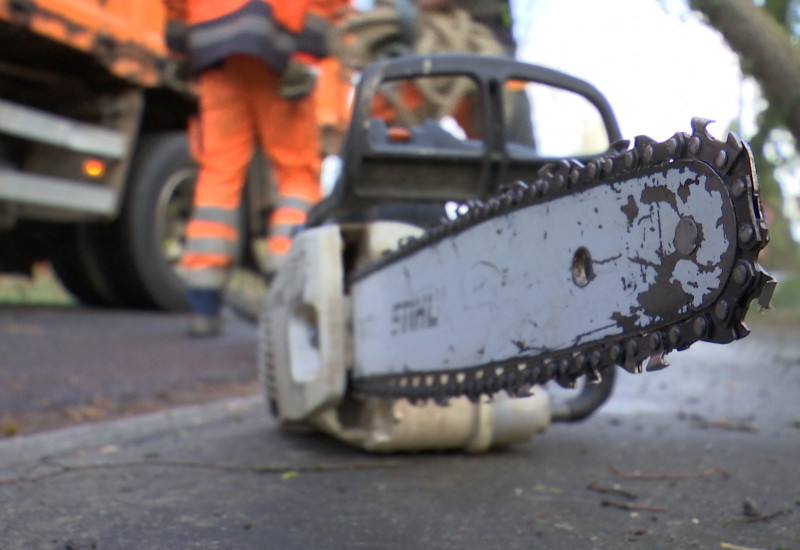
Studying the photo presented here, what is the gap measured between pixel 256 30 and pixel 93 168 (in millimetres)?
1895

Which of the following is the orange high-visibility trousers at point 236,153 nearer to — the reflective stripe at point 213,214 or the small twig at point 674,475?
the reflective stripe at point 213,214

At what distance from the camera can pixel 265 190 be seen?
553cm

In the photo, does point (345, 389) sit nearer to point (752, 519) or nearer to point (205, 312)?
point (752, 519)

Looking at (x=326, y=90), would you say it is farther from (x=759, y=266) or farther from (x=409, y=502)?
(x=759, y=266)

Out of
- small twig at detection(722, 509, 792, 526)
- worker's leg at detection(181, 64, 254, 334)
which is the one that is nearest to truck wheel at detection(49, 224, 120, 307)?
worker's leg at detection(181, 64, 254, 334)

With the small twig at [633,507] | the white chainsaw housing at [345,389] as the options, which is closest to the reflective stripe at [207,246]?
the white chainsaw housing at [345,389]

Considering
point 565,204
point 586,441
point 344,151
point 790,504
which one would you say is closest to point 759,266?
point 565,204

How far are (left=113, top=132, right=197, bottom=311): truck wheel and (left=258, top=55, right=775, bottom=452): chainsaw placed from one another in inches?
129

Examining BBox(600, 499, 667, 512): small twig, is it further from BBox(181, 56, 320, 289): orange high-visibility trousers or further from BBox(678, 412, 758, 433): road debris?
BBox(181, 56, 320, 289): orange high-visibility trousers

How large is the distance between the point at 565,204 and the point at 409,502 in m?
0.66

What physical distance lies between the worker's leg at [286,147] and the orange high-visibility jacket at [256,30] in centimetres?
23

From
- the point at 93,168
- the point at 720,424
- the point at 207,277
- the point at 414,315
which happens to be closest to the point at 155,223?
the point at 93,168

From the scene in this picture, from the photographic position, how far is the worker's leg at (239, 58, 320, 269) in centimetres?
381

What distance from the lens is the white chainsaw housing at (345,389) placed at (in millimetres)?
1842
